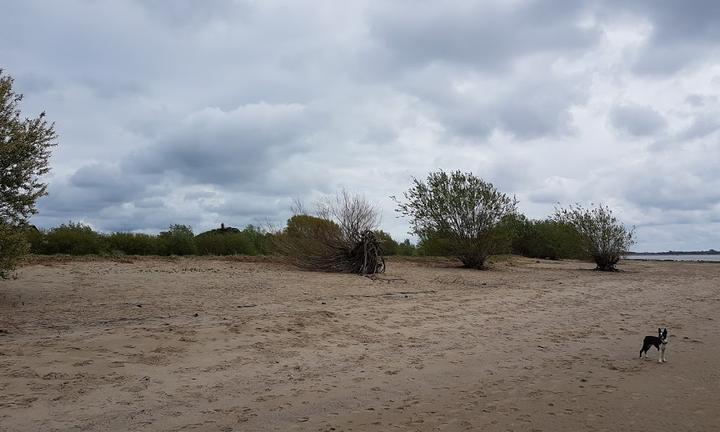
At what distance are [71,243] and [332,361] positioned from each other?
21.4 m

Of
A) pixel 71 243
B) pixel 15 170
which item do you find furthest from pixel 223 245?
pixel 15 170

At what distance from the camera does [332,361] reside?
26.8 feet

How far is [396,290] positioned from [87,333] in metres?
9.60

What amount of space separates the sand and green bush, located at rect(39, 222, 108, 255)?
35.3ft

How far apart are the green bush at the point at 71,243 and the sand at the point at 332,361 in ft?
35.3

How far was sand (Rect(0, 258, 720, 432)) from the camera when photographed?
5738 millimetres

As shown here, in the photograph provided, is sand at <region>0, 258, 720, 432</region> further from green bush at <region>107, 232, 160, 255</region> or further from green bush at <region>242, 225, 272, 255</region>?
green bush at <region>242, 225, 272, 255</region>

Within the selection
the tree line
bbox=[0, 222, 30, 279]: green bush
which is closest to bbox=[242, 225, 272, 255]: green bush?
the tree line

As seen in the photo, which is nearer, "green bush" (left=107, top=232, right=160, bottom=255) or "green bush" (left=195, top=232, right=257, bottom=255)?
"green bush" (left=107, top=232, right=160, bottom=255)

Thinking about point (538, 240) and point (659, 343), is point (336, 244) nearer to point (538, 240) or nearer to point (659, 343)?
point (659, 343)

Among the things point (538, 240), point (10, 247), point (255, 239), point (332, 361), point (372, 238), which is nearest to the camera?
point (332, 361)

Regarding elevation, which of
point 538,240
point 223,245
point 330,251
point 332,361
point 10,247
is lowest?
point 332,361

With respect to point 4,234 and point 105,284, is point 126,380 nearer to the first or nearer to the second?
point 4,234

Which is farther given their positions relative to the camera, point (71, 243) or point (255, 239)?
point (255, 239)
